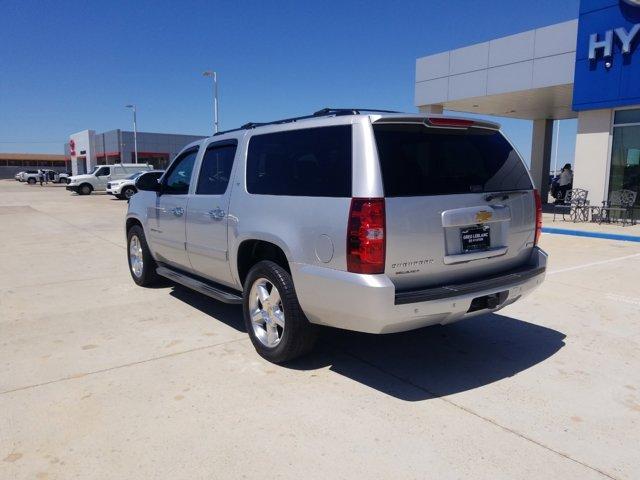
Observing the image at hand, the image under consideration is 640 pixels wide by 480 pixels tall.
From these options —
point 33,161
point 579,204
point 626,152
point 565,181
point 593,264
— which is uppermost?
point 33,161

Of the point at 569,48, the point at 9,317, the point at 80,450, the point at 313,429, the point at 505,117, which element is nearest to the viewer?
the point at 80,450

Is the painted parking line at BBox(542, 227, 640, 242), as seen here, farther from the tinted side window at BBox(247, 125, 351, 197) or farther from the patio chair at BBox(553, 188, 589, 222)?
the tinted side window at BBox(247, 125, 351, 197)

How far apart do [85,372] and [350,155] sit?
2649mm

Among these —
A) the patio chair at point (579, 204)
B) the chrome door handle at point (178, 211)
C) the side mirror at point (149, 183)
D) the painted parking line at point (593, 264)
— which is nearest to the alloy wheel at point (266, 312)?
the chrome door handle at point (178, 211)

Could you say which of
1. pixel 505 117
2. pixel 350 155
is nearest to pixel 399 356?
pixel 350 155

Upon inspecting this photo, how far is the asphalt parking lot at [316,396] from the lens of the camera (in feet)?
9.20

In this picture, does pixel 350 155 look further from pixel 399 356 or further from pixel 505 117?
pixel 505 117

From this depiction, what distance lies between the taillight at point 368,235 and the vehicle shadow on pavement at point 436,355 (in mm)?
1029

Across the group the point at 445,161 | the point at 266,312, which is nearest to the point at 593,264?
the point at 445,161

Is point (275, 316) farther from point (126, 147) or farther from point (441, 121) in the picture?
point (126, 147)

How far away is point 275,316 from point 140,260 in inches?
134

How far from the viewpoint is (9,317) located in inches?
215

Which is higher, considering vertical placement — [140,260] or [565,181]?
[565,181]

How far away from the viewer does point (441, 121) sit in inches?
146
